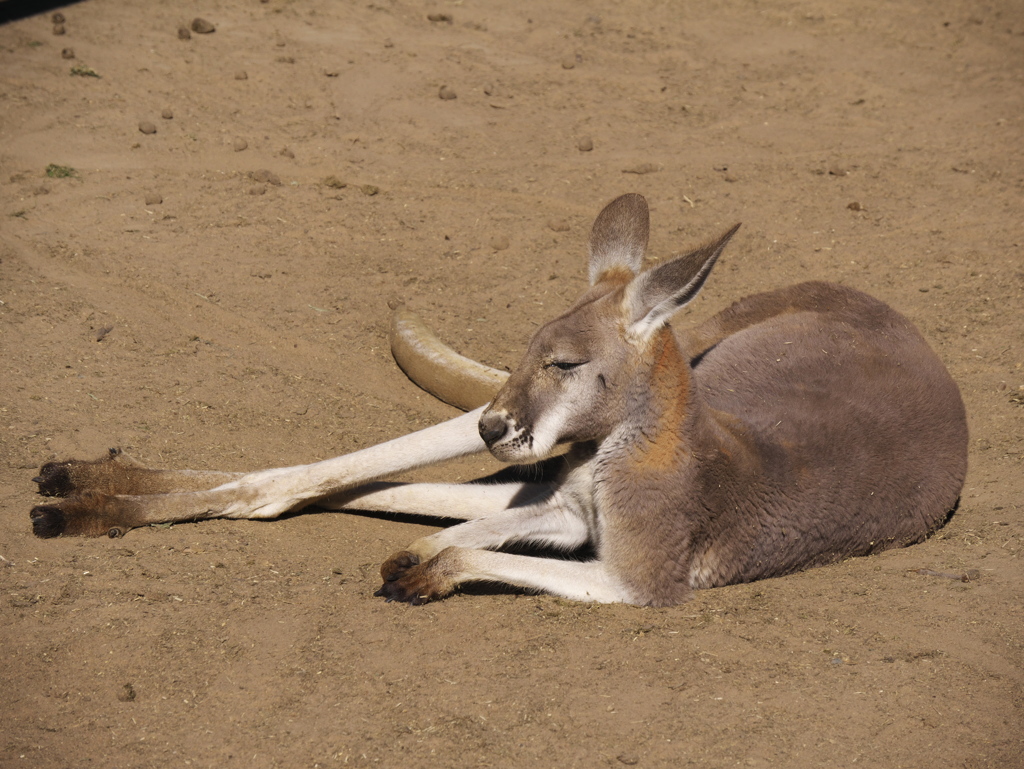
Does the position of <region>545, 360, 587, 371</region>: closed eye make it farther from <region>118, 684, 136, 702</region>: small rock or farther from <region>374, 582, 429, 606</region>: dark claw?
<region>118, 684, 136, 702</region>: small rock

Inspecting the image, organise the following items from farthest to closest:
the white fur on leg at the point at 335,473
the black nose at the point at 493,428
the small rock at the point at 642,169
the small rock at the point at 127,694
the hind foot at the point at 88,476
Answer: the small rock at the point at 642,169, the white fur on leg at the point at 335,473, the hind foot at the point at 88,476, the black nose at the point at 493,428, the small rock at the point at 127,694


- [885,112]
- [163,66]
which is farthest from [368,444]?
[885,112]

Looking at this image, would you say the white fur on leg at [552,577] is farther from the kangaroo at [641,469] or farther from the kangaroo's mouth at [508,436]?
the kangaroo's mouth at [508,436]

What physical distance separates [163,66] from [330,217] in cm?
246

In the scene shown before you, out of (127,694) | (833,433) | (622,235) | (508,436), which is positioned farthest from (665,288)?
(127,694)

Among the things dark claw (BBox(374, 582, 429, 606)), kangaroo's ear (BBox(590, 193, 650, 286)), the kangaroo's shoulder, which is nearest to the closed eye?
kangaroo's ear (BBox(590, 193, 650, 286))

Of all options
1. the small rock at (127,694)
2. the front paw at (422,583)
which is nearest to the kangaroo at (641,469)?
the front paw at (422,583)

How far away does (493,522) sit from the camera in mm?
3904

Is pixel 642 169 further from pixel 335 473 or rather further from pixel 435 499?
pixel 335 473

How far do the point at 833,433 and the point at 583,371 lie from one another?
110 cm

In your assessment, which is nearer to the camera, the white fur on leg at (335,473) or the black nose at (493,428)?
the black nose at (493,428)

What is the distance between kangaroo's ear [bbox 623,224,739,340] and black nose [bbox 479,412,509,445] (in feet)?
1.91

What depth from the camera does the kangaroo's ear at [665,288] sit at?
3.29 meters

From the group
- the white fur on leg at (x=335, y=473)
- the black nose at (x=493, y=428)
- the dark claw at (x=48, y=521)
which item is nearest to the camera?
the black nose at (x=493, y=428)
